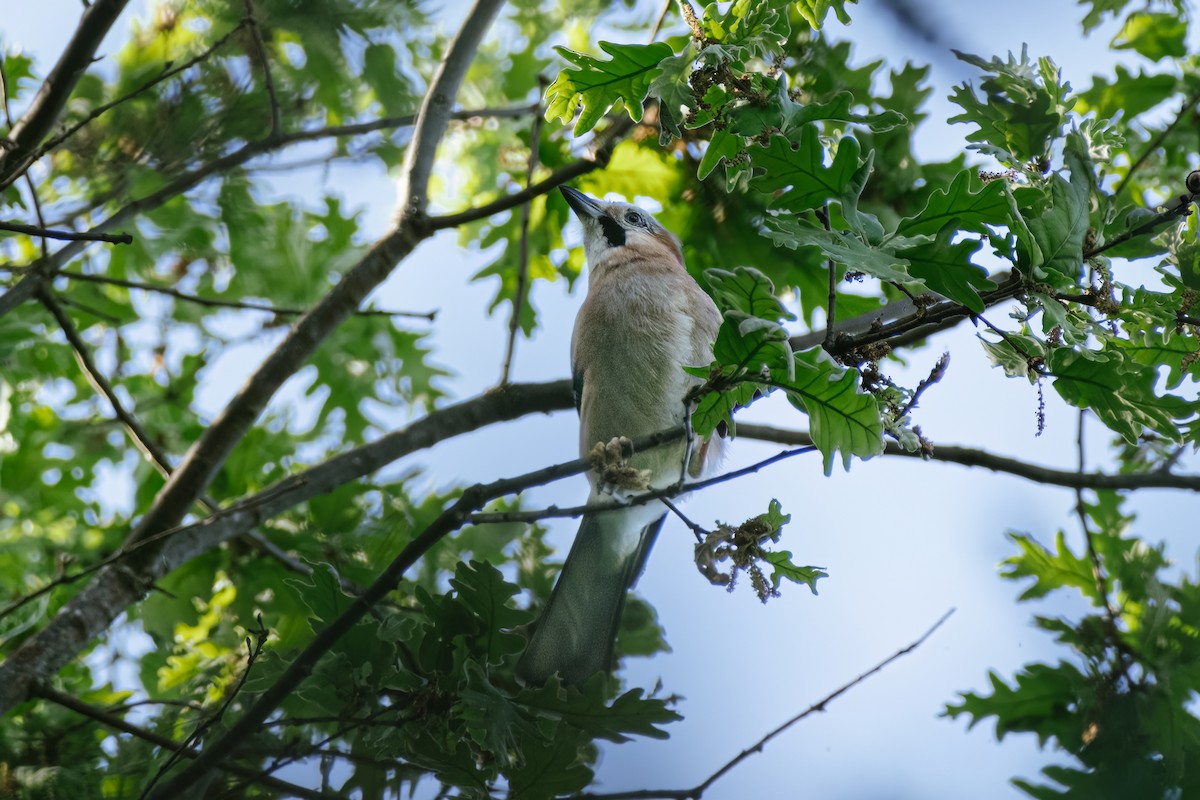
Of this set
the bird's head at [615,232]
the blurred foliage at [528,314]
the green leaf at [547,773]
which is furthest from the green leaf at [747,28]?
the bird's head at [615,232]

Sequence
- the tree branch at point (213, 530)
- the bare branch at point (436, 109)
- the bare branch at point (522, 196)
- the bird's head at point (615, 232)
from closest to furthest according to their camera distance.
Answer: the tree branch at point (213, 530) < the bare branch at point (522, 196) < the bare branch at point (436, 109) < the bird's head at point (615, 232)

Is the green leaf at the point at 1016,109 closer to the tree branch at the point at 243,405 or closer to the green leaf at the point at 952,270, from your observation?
the green leaf at the point at 952,270

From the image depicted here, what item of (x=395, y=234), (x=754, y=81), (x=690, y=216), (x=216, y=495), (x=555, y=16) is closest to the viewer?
(x=754, y=81)

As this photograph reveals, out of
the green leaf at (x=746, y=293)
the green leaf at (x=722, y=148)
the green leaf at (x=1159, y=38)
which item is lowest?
the green leaf at (x=746, y=293)

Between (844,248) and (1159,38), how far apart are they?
398 centimetres

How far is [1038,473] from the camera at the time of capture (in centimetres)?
410

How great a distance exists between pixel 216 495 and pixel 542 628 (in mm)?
2161

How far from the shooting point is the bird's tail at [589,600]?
3.20 meters

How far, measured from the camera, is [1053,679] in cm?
358

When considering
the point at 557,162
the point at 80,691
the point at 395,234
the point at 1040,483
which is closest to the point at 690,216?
the point at 557,162

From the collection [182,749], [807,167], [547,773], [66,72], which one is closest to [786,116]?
[807,167]

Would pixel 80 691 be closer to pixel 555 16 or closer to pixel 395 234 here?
pixel 395 234

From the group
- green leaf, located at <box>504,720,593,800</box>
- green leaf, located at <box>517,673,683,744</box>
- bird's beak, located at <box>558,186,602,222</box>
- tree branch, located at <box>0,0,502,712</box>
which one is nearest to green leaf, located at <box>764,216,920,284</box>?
green leaf, located at <box>517,673,683,744</box>

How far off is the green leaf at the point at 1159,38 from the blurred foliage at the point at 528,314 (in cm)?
2
